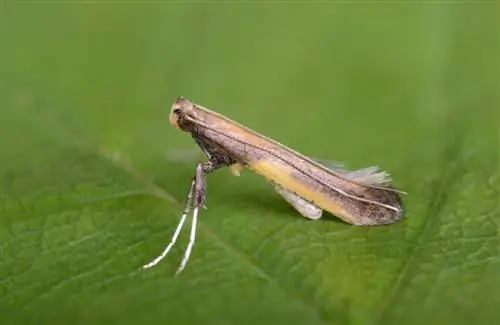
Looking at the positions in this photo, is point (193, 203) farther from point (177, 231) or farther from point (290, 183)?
point (290, 183)

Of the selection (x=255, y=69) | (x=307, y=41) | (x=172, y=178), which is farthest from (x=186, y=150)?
(x=307, y=41)

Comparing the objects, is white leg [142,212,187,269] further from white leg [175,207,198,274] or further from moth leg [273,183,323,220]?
moth leg [273,183,323,220]

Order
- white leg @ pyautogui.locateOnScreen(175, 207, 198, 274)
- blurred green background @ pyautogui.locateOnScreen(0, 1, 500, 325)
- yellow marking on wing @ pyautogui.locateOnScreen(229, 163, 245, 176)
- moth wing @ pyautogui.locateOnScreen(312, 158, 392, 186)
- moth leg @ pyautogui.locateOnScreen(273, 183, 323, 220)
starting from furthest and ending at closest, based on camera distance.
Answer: yellow marking on wing @ pyautogui.locateOnScreen(229, 163, 245, 176)
moth wing @ pyautogui.locateOnScreen(312, 158, 392, 186)
moth leg @ pyautogui.locateOnScreen(273, 183, 323, 220)
white leg @ pyautogui.locateOnScreen(175, 207, 198, 274)
blurred green background @ pyautogui.locateOnScreen(0, 1, 500, 325)

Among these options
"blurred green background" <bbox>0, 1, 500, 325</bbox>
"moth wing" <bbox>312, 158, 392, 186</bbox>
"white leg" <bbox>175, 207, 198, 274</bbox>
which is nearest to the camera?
"blurred green background" <bbox>0, 1, 500, 325</bbox>

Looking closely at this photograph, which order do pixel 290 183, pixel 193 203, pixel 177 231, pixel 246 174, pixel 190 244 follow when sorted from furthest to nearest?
pixel 246 174 < pixel 290 183 < pixel 193 203 < pixel 177 231 < pixel 190 244

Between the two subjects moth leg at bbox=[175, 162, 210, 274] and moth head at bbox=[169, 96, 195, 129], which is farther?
moth head at bbox=[169, 96, 195, 129]

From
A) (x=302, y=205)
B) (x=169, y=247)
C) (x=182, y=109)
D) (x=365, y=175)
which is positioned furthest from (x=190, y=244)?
(x=365, y=175)

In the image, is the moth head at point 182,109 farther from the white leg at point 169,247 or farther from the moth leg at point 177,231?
the white leg at point 169,247

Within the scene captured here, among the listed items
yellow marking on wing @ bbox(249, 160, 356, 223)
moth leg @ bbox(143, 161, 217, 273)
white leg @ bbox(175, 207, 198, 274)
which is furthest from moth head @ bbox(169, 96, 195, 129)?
white leg @ bbox(175, 207, 198, 274)
